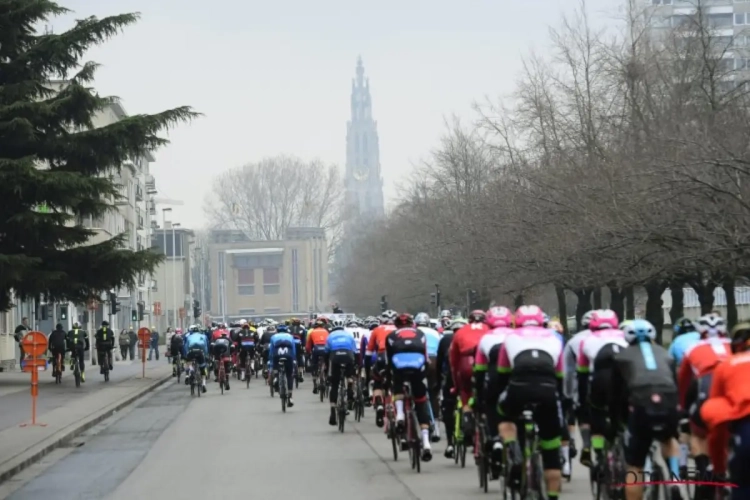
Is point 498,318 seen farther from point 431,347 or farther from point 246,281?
point 246,281

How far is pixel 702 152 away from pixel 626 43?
1535 cm

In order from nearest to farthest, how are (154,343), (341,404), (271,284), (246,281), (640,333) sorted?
(640,333) → (341,404) → (154,343) → (246,281) → (271,284)

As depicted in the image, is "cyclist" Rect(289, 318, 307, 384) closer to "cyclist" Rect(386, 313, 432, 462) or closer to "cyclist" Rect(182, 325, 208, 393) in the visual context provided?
"cyclist" Rect(182, 325, 208, 393)

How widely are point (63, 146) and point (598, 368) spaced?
33.2m

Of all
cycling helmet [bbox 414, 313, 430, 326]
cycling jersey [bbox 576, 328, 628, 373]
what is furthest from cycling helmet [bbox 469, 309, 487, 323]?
cycling jersey [bbox 576, 328, 628, 373]

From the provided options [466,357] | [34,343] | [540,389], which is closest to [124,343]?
[34,343]

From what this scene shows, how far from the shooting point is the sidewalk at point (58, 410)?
69.3ft

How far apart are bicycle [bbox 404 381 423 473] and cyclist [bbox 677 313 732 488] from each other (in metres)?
6.34

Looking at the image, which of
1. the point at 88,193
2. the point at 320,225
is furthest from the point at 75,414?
the point at 320,225

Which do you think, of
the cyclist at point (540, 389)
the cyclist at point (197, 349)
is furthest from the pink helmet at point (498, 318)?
the cyclist at point (197, 349)

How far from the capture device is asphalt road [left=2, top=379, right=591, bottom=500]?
15375 millimetres

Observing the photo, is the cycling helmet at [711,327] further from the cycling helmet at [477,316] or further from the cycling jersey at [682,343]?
the cycling helmet at [477,316]

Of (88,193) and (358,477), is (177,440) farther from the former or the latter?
(88,193)

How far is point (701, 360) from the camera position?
10055 millimetres
